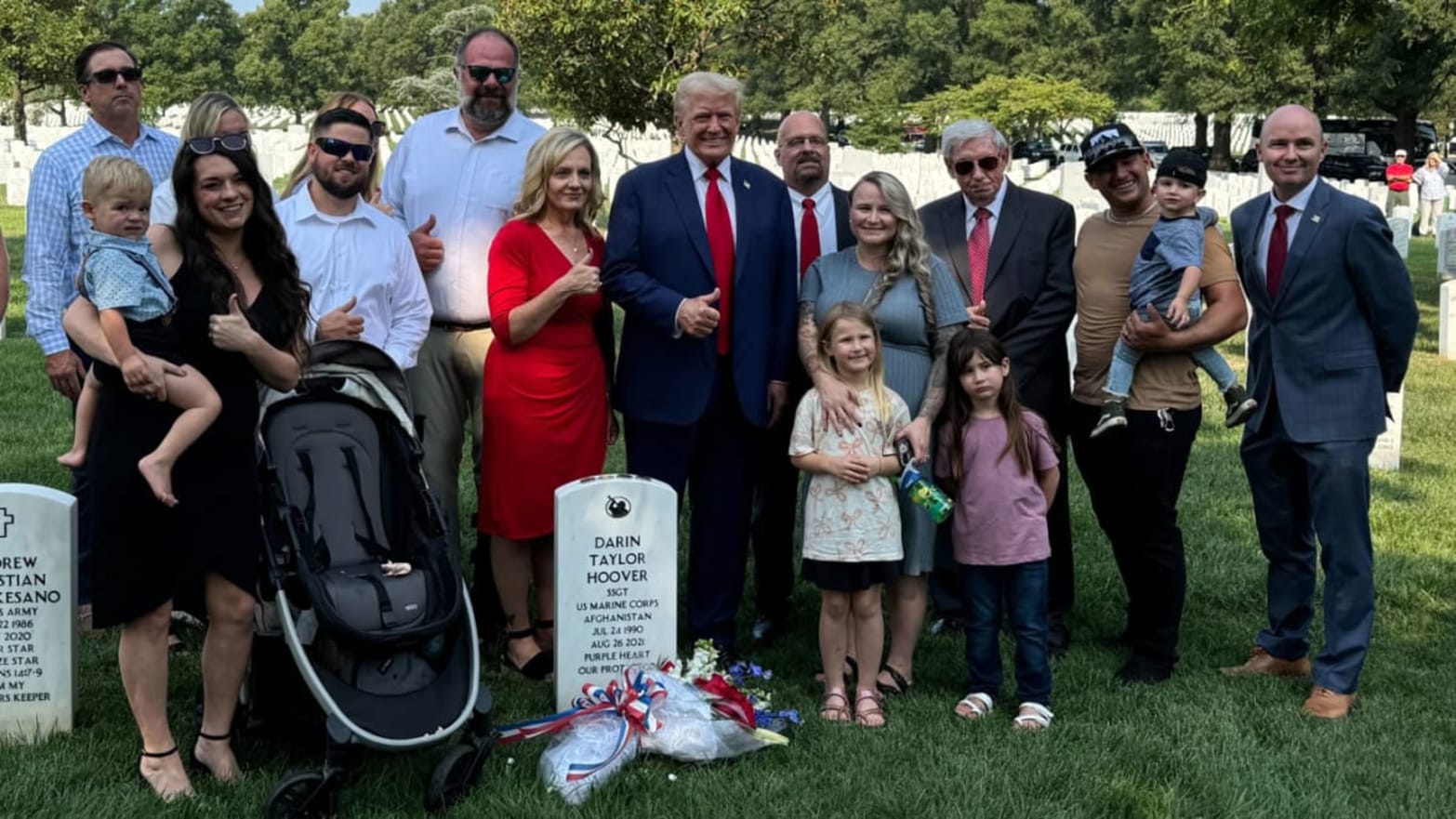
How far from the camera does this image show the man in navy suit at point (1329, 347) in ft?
17.7

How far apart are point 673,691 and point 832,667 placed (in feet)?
2.32

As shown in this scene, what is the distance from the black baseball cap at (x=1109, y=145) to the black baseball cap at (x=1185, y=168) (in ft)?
0.43

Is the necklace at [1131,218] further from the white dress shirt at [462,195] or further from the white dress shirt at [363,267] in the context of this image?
the white dress shirt at [363,267]

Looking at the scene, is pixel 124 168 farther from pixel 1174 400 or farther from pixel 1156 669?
pixel 1156 669

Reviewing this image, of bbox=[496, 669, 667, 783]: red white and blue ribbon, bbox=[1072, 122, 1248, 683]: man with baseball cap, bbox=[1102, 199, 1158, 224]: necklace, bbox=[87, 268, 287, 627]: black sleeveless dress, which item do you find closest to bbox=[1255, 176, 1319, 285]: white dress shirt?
bbox=[1072, 122, 1248, 683]: man with baseball cap

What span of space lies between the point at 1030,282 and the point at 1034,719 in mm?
1741

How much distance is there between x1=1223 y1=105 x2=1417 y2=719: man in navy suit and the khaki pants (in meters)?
3.08

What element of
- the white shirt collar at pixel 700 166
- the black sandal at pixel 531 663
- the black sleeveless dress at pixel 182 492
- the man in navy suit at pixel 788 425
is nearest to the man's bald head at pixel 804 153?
the man in navy suit at pixel 788 425

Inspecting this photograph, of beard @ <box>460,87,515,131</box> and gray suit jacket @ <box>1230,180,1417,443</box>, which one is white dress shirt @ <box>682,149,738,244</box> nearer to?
beard @ <box>460,87,515,131</box>

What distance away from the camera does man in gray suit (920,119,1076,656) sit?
5.98 meters

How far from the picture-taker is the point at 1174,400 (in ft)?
19.0

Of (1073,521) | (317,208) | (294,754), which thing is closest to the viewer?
(294,754)

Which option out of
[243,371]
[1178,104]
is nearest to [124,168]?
[243,371]

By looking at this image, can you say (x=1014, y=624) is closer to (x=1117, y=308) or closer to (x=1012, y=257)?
(x=1117, y=308)
